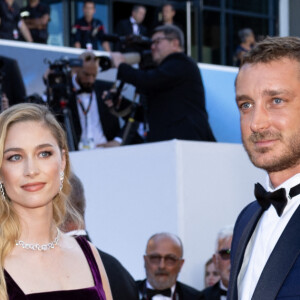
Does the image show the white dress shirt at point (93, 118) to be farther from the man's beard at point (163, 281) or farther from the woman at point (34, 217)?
the woman at point (34, 217)

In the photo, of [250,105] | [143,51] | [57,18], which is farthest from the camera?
[57,18]

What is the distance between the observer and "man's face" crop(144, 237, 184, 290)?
4836 millimetres

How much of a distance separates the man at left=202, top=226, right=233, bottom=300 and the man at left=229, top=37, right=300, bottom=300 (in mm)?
2227

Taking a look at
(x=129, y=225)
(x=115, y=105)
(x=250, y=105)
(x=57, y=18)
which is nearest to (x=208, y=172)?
(x=129, y=225)

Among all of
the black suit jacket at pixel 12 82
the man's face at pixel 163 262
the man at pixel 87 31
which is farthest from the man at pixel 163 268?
the man at pixel 87 31

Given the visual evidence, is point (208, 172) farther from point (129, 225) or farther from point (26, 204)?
point (26, 204)

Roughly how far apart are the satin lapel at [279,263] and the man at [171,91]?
353cm

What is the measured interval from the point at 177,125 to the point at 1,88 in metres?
1.65

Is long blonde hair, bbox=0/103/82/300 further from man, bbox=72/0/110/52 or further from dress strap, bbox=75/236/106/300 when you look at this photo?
man, bbox=72/0/110/52

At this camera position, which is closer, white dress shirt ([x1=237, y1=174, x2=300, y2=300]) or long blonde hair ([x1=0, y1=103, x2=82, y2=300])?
white dress shirt ([x1=237, y1=174, x2=300, y2=300])

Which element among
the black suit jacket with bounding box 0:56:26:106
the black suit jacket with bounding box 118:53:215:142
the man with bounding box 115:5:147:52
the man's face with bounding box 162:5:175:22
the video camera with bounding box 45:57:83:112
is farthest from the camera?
the man's face with bounding box 162:5:175:22

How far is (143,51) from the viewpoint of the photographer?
261 inches

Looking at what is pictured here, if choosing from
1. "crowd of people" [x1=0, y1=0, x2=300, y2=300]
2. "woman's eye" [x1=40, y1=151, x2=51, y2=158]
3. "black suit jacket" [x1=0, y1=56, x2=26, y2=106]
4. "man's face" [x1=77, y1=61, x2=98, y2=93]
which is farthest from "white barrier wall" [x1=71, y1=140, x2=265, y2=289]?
"woman's eye" [x1=40, y1=151, x2=51, y2=158]

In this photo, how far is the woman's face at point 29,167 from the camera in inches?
115
